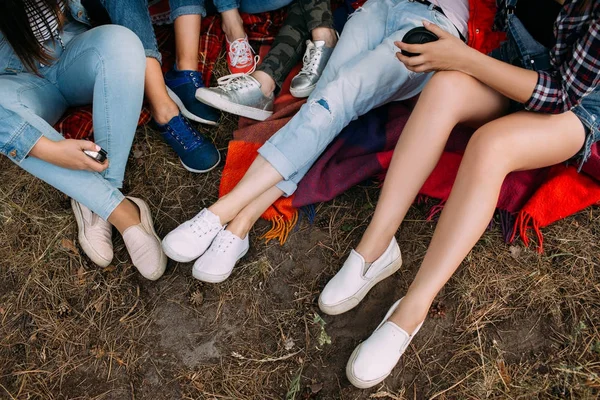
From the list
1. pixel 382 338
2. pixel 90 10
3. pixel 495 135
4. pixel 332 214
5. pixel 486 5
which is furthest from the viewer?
Result: pixel 90 10

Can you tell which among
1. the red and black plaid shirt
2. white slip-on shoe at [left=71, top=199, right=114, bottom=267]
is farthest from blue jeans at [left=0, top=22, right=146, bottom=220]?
the red and black plaid shirt

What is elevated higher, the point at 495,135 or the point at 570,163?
the point at 495,135

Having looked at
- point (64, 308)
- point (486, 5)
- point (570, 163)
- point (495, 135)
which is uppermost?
point (486, 5)

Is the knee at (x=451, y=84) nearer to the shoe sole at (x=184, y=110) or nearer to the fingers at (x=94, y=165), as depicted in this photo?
the shoe sole at (x=184, y=110)

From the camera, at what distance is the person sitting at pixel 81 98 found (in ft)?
6.11

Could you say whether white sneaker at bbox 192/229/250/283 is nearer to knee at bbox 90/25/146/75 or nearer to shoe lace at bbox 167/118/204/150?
shoe lace at bbox 167/118/204/150

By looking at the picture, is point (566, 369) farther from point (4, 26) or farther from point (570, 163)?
point (4, 26)

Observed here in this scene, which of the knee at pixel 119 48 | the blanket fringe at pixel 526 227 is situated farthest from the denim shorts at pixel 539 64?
the knee at pixel 119 48

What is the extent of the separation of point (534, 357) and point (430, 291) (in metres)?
0.51

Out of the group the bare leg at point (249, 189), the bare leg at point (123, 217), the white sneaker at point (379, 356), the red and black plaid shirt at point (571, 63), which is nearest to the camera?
the red and black plaid shirt at point (571, 63)

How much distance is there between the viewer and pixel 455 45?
1.64m

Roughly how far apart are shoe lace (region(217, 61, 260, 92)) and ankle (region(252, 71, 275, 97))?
0.15 ft

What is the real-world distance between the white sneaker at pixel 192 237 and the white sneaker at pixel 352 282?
0.48 metres

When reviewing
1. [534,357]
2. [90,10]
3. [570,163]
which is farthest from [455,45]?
[90,10]
